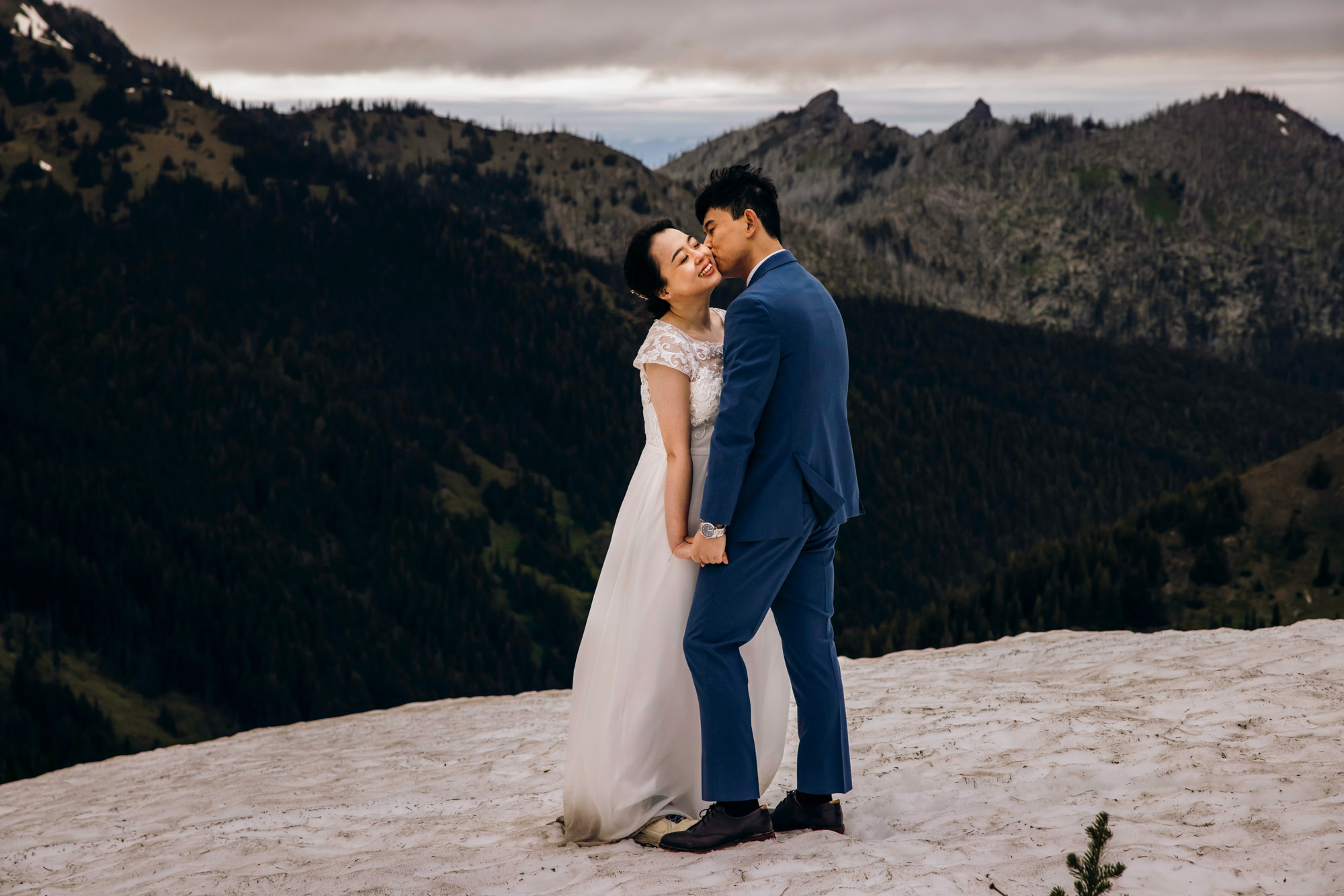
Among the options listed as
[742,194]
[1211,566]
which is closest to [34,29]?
[1211,566]

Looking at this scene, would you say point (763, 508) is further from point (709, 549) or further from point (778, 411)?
point (778, 411)

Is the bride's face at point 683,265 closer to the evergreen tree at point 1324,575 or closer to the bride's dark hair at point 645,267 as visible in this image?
the bride's dark hair at point 645,267

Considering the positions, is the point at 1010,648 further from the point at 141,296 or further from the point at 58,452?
the point at 141,296

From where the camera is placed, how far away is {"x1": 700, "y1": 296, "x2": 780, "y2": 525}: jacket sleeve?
4.85m

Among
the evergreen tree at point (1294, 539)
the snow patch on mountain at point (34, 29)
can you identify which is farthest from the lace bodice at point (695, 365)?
the snow patch on mountain at point (34, 29)

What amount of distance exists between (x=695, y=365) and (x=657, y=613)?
1409 mm

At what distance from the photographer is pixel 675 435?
520 cm

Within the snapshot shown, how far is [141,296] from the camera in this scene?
103312 millimetres

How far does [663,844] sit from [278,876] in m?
2.42

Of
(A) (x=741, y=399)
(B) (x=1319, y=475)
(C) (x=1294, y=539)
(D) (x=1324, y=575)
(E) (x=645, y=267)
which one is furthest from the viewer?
(B) (x=1319, y=475)

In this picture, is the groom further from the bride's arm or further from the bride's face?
the bride's arm

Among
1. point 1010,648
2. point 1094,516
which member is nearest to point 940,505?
point 1094,516

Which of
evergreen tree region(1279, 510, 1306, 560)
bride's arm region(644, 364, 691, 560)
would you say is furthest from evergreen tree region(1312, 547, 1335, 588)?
bride's arm region(644, 364, 691, 560)

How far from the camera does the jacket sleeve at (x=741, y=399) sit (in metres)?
4.85
